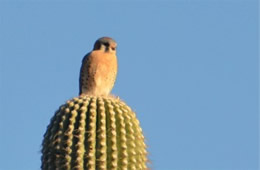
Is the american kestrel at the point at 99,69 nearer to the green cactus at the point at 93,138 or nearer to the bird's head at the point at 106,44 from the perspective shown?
the bird's head at the point at 106,44

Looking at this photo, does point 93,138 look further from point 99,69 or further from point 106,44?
point 106,44

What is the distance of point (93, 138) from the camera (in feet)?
29.6

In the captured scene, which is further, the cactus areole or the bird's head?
the bird's head

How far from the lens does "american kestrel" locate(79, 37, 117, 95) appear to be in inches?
416

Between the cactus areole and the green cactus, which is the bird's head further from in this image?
the green cactus

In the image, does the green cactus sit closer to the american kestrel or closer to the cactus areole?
the cactus areole

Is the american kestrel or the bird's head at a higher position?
the bird's head

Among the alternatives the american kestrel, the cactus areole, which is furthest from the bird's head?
the cactus areole

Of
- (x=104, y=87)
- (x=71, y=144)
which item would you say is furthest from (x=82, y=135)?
(x=104, y=87)

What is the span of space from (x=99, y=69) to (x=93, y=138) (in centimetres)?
182

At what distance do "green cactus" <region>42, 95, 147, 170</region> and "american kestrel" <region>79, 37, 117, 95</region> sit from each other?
3.42 feet

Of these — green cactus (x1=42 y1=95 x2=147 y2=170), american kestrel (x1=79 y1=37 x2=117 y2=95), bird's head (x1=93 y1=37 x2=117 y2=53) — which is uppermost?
bird's head (x1=93 y1=37 x2=117 y2=53)

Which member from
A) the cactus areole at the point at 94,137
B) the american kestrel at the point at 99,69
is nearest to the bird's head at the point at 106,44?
the american kestrel at the point at 99,69

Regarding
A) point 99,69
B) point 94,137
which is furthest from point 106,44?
point 94,137
